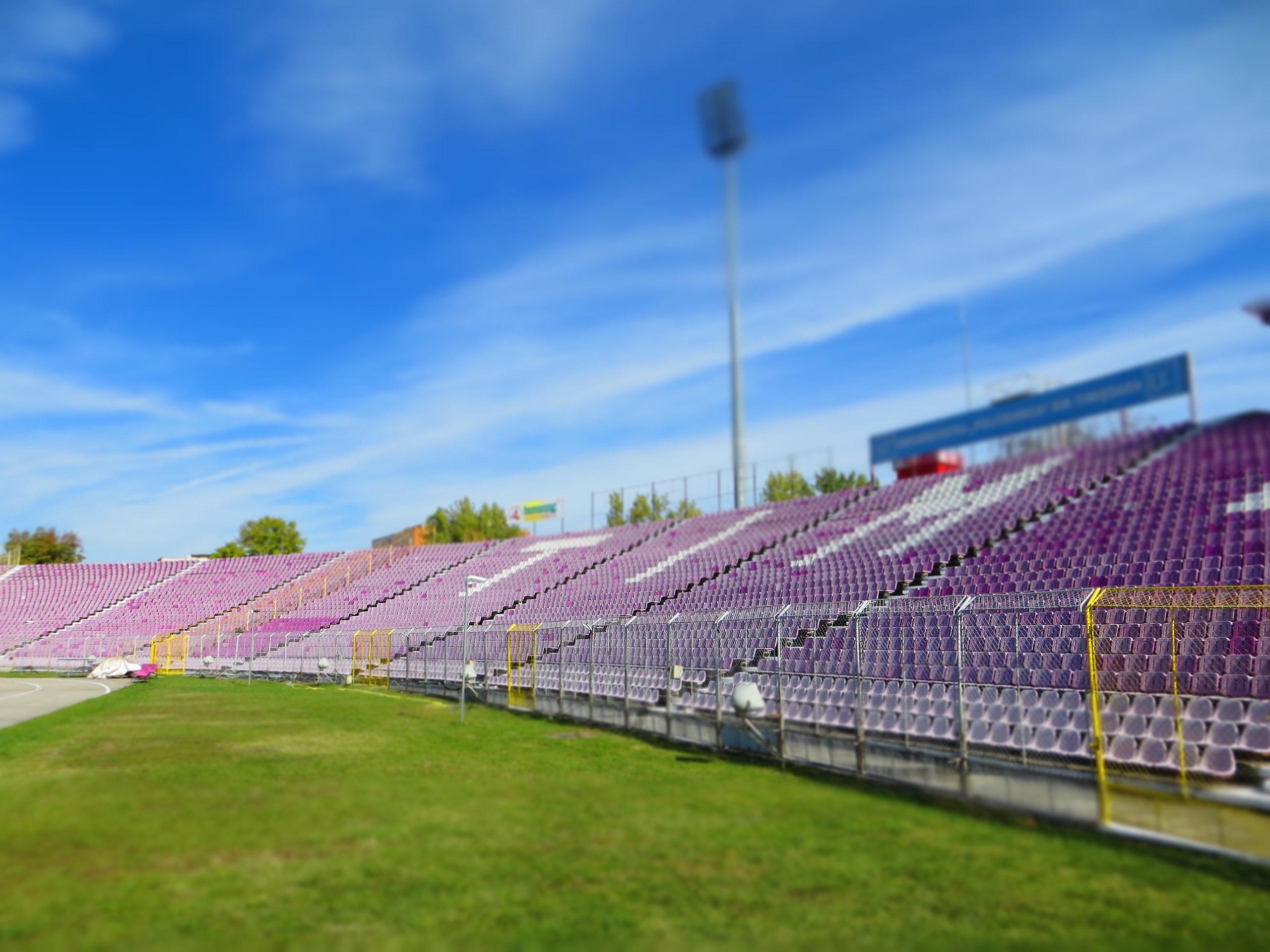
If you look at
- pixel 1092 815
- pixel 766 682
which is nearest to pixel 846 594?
pixel 766 682

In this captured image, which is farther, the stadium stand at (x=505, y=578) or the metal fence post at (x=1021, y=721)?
the stadium stand at (x=505, y=578)

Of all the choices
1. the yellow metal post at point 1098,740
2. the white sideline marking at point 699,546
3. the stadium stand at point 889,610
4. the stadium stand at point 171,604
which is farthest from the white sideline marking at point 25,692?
the yellow metal post at point 1098,740

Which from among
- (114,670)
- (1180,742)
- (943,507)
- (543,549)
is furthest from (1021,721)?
(543,549)

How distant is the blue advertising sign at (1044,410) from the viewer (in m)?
36.0

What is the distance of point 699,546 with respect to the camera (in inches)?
1607

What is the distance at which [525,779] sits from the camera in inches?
496

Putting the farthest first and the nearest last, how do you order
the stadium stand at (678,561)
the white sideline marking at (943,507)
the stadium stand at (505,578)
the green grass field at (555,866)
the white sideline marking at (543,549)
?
the white sideline marking at (543,549) → the stadium stand at (505,578) → the stadium stand at (678,561) → the white sideline marking at (943,507) → the green grass field at (555,866)

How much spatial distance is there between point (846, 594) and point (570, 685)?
333 inches

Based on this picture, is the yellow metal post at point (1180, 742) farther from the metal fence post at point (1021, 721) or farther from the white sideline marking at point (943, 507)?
the white sideline marking at point (943, 507)

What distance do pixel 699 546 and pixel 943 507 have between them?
36.8 ft

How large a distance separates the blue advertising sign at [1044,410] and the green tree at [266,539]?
61923mm

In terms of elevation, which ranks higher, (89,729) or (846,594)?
(846,594)

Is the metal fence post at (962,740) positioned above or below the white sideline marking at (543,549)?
below

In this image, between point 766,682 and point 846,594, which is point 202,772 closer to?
point 766,682
